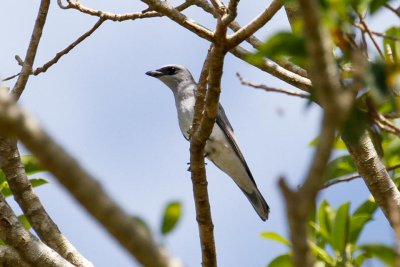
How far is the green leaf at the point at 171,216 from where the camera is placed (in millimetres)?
2254

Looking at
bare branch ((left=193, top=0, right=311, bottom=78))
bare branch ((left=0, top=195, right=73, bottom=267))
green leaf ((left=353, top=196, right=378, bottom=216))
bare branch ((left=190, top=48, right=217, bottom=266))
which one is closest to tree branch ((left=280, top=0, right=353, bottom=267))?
bare branch ((left=190, top=48, right=217, bottom=266))

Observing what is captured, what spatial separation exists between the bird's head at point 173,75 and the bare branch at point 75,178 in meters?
7.86

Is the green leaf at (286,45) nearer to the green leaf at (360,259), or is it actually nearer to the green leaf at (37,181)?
the green leaf at (360,259)

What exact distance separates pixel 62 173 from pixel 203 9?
4.42 m

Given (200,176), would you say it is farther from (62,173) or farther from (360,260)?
(62,173)

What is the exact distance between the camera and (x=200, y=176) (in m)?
4.78

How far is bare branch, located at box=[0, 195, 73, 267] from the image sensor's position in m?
4.47

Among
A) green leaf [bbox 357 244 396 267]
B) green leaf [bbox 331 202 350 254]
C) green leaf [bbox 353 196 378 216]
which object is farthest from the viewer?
green leaf [bbox 353 196 378 216]

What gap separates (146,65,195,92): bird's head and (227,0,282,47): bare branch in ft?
17.7

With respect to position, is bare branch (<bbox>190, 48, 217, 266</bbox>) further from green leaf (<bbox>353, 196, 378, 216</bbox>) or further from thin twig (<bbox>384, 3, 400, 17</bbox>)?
→ thin twig (<bbox>384, 3, 400, 17</bbox>)

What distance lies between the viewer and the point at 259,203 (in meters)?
8.41

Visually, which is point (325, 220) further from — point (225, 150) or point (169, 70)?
point (169, 70)

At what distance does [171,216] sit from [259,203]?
6.21m

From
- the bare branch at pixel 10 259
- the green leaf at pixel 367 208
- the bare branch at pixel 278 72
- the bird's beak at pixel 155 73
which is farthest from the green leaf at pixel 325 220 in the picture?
the bird's beak at pixel 155 73
